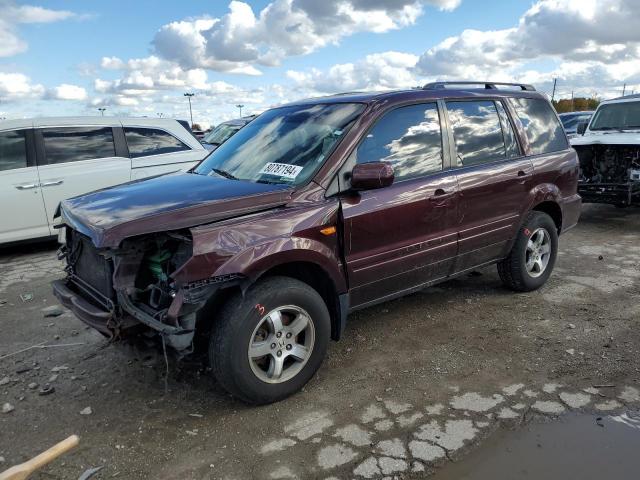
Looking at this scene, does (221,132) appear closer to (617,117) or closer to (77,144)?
(77,144)

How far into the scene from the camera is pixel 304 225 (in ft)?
10.6

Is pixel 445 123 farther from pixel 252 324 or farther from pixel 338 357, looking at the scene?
pixel 252 324

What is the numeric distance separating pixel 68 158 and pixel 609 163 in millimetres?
8282

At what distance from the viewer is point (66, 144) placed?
7.10 meters

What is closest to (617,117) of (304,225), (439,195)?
(439,195)

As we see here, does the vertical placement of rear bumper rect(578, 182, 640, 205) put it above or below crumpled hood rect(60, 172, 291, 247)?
below

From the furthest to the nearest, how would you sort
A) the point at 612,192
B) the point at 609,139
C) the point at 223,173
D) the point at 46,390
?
1. the point at 609,139
2. the point at 612,192
3. the point at 223,173
4. the point at 46,390

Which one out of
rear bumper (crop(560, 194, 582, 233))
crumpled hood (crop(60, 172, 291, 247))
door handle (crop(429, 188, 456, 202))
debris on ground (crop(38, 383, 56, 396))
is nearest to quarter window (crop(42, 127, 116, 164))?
crumpled hood (crop(60, 172, 291, 247))

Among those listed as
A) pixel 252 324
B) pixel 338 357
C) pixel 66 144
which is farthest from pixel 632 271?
pixel 66 144

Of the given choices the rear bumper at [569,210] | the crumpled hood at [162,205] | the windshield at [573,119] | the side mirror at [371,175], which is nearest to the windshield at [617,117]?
the rear bumper at [569,210]

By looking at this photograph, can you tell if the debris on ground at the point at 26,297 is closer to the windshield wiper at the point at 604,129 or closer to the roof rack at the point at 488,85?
the roof rack at the point at 488,85

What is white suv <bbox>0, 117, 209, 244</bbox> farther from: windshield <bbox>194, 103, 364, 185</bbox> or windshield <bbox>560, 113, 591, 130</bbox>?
windshield <bbox>560, 113, 591, 130</bbox>

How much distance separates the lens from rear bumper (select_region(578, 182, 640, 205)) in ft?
26.4

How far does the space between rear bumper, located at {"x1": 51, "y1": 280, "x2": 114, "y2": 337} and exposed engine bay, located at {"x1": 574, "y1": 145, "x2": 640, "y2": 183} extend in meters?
A: 7.93
